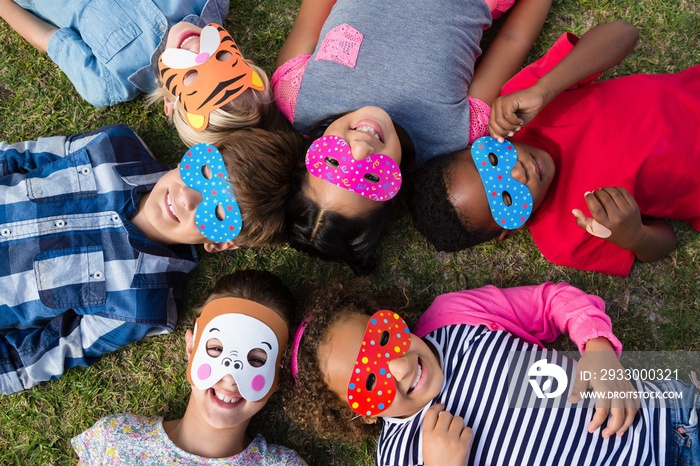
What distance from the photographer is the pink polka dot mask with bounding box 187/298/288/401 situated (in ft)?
6.26

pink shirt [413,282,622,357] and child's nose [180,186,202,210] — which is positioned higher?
child's nose [180,186,202,210]

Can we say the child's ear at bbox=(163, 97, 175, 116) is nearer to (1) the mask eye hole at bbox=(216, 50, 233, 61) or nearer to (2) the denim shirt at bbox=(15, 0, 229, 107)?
(2) the denim shirt at bbox=(15, 0, 229, 107)

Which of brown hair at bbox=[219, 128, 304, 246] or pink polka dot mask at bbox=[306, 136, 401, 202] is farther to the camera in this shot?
brown hair at bbox=[219, 128, 304, 246]

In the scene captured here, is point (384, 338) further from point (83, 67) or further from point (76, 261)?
point (83, 67)

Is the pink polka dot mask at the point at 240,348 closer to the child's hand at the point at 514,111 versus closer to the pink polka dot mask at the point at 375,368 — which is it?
the pink polka dot mask at the point at 375,368

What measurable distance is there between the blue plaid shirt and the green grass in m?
0.14

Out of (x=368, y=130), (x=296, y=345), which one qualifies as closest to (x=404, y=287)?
(x=296, y=345)

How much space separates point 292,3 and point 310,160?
1014mm

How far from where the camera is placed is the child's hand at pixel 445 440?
6.11 feet

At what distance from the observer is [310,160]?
6.41 ft

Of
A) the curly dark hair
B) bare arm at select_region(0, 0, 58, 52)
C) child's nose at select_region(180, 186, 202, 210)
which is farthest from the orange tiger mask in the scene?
the curly dark hair

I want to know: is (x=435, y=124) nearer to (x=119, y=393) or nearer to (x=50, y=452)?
(x=119, y=393)

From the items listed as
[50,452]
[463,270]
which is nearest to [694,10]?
[463,270]

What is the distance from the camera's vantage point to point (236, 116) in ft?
6.89
